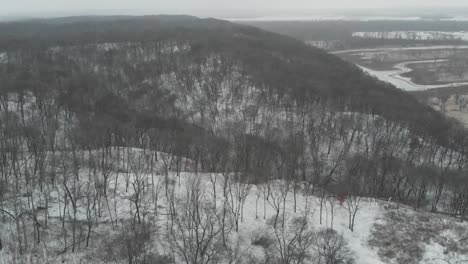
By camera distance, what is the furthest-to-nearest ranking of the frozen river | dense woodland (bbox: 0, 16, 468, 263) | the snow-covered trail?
the frozen river, the snow-covered trail, dense woodland (bbox: 0, 16, 468, 263)

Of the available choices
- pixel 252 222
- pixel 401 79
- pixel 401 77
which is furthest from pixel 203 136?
pixel 401 77

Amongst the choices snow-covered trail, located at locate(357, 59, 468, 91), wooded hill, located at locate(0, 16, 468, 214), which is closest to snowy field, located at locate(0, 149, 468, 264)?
wooded hill, located at locate(0, 16, 468, 214)

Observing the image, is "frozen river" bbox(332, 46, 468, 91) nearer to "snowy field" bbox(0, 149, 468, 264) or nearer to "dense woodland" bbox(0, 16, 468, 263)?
"dense woodland" bbox(0, 16, 468, 263)

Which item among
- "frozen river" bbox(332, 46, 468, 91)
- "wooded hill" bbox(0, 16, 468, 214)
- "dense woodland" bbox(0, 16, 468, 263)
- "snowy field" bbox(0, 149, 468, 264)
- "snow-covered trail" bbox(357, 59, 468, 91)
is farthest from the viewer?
"frozen river" bbox(332, 46, 468, 91)

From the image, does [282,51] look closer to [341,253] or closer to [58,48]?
[58,48]

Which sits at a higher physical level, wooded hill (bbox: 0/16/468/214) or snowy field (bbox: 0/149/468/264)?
wooded hill (bbox: 0/16/468/214)

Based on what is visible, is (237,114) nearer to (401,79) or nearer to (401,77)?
(401,79)

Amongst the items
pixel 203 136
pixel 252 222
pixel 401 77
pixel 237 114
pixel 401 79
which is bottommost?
pixel 252 222

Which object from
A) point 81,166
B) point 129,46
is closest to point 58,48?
point 129,46

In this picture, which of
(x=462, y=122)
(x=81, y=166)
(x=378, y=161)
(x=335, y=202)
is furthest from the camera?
(x=462, y=122)
